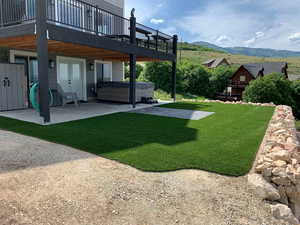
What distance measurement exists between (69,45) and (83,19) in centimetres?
305

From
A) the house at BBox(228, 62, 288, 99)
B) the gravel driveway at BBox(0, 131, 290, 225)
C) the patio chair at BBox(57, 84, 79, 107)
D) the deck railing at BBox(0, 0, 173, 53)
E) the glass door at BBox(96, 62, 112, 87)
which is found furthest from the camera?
the house at BBox(228, 62, 288, 99)

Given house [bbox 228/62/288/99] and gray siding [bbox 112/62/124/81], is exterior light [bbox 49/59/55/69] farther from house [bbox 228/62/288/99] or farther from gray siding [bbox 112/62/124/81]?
house [bbox 228/62/288/99]

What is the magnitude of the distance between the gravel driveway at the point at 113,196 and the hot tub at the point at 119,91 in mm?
7371

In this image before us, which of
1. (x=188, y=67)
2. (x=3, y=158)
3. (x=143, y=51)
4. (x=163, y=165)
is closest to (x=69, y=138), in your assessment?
(x=3, y=158)

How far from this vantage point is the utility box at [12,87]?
7836mm

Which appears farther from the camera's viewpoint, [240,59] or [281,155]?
[240,59]

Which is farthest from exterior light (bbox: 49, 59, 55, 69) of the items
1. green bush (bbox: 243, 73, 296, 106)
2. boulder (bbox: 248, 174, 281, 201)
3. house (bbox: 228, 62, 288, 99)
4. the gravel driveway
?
house (bbox: 228, 62, 288, 99)

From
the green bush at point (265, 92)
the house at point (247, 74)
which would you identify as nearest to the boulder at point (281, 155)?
the green bush at point (265, 92)

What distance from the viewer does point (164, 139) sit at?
190 inches

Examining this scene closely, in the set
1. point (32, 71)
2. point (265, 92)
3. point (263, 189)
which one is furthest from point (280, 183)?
point (265, 92)

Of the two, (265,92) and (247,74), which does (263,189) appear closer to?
(265,92)

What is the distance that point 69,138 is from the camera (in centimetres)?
469

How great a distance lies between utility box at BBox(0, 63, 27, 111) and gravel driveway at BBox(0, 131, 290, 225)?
526 cm

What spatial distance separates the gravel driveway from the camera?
225 centimetres
